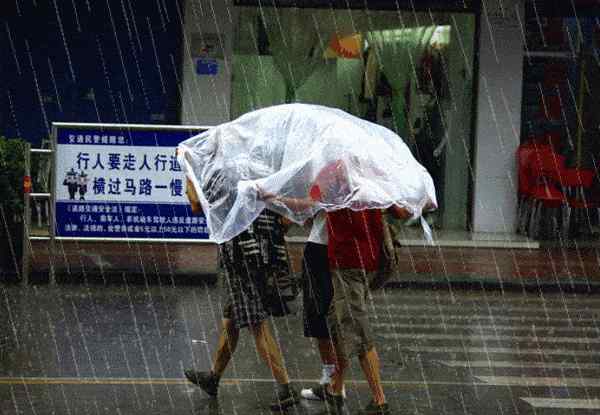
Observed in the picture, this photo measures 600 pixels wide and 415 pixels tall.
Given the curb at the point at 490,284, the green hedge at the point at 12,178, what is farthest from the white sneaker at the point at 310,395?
the green hedge at the point at 12,178

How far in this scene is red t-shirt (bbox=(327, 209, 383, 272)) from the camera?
8.14m

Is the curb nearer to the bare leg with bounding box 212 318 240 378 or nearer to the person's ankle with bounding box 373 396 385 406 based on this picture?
the bare leg with bounding box 212 318 240 378

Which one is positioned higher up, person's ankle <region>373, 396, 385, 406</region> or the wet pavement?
person's ankle <region>373, 396, 385, 406</region>

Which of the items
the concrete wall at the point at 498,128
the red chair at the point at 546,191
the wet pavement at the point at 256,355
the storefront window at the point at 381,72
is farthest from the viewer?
the storefront window at the point at 381,72

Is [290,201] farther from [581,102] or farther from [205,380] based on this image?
[581,102]

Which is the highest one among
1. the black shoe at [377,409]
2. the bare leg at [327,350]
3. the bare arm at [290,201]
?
the bare arm at [290,201]

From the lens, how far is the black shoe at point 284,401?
328 inches

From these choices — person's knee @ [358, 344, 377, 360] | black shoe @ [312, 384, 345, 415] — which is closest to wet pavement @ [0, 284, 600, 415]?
black shoe @ [312, 384, 345, 415]

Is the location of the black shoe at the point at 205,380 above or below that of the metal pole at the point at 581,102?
above

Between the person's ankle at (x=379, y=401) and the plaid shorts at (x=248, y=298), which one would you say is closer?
the person's ankle at (x=379, y=401)

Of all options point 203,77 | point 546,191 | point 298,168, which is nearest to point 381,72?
point 203,77

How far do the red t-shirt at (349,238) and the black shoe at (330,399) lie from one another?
0.92 m

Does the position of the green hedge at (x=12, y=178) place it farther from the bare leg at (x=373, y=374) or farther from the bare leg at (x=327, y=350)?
the bare leg at (x=373, y=374)

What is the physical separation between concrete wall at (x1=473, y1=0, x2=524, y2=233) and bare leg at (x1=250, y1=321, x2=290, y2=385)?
11.8 metres
